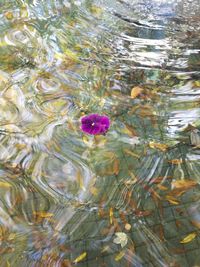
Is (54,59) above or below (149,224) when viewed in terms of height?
above

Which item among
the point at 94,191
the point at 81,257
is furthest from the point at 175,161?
the point at 81,257

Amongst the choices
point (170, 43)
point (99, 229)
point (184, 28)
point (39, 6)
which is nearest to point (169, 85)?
point (170, 43)

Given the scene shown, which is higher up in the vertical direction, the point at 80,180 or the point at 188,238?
the point at 80,180

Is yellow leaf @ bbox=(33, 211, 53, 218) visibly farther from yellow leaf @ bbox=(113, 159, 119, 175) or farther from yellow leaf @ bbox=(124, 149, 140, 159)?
yellow leaf @ bbox=(124, 149, 140, 159)

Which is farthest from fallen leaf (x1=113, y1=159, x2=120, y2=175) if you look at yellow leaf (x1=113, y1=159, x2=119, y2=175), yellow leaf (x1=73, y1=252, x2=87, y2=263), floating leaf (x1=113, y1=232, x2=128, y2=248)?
yellow leaf (x1=73, y1=252, x2=87, y2=263)

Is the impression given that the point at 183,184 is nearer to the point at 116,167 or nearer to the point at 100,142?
the point at 116,167

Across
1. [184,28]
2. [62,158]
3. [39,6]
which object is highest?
[39,6]

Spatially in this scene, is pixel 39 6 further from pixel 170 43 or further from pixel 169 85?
pixel 169 85

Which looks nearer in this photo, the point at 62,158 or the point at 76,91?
the point at 62,158
